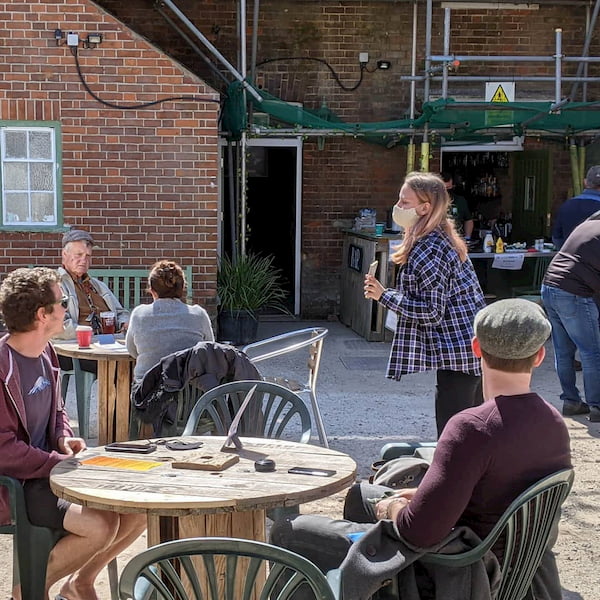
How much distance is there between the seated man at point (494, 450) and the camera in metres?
2.62

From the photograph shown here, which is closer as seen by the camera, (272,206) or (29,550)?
(29,550)

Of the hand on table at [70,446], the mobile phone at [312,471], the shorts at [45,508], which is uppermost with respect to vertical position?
the mobile phone at [312,471]

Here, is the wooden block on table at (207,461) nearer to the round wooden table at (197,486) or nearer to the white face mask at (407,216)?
the round wooden table at (197,486)

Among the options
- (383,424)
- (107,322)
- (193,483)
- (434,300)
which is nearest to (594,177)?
(383,424)

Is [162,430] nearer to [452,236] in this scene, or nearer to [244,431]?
[244,431]

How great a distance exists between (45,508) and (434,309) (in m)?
2.13

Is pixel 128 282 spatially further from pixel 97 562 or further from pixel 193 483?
pixel 193 483

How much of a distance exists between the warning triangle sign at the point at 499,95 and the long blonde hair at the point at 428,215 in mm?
6244

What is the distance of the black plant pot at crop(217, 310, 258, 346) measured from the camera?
9.33 m

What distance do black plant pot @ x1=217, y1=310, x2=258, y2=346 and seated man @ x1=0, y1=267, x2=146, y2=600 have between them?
5.52 meters

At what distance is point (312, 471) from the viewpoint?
3.27 metres

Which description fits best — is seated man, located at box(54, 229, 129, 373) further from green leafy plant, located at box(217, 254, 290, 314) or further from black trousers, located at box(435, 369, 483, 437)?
green leafy plant, located at box(217, 254, 290, 314)

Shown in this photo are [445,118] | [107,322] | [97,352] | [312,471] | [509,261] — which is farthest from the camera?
[509,261]

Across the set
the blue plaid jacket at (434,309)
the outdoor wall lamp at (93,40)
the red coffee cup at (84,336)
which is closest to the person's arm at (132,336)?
the red coffee cup at (84,336)
